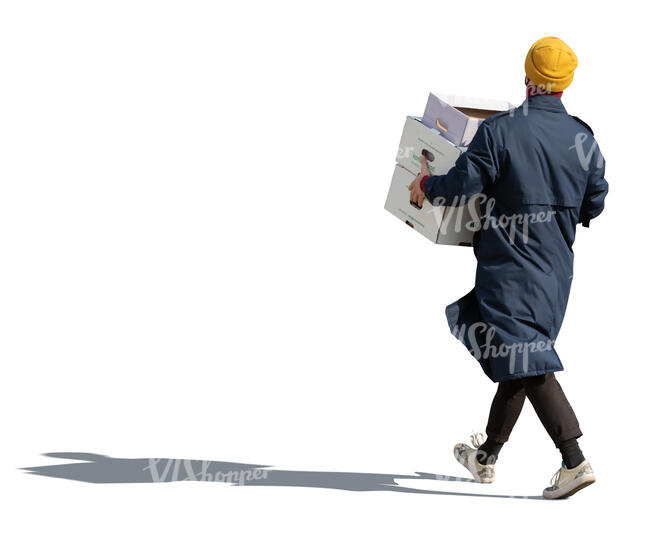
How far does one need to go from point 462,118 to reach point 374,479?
77.9 inches

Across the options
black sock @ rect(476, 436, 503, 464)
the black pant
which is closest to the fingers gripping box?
the black pant

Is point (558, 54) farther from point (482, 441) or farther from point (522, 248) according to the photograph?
point (482, 441)

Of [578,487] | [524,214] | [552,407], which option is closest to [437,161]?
[524,214]

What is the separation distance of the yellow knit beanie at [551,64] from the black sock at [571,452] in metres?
1.78

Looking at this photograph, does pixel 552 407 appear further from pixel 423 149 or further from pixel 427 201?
pixel 423 149

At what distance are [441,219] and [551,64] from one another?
95 centimetres

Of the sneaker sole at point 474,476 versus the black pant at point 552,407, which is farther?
the sneaker sole at point 474,476

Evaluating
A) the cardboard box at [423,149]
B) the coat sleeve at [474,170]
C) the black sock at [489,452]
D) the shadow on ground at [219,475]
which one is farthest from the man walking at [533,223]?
the shadow on ground at [219,475]

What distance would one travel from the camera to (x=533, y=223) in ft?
27.0

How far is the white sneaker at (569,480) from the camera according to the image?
835 cm

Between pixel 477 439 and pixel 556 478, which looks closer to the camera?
pixel 556 478

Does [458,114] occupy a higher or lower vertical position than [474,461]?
higher

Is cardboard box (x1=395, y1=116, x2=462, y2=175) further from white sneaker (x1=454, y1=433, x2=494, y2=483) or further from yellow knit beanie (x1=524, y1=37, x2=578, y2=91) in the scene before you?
white sneaker (x1=454, y1=433, x2=494, y2=483)

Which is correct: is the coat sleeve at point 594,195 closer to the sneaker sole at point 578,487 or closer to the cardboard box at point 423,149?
the cardboard box at point 423,149
